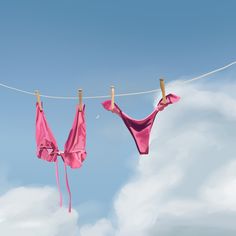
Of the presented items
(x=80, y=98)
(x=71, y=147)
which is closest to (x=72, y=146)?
(x=71, y=147)

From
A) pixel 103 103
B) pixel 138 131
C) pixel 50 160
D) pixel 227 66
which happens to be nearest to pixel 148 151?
pixel 138 131

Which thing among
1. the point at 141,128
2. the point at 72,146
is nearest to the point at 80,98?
the point at 72,146

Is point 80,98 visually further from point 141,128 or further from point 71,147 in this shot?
point 141,128

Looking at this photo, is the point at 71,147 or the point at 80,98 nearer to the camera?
the point at 80,98

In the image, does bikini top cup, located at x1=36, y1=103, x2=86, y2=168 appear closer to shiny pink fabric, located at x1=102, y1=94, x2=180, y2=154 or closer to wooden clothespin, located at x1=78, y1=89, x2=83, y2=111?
wooden clothespin, located at x1=78, y1=89, x2=83, y2=111

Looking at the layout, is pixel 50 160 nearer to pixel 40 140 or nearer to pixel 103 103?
pixel 40 140

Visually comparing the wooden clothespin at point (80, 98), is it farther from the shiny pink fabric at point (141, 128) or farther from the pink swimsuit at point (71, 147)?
the shiny pink fabric at point (141, 128)

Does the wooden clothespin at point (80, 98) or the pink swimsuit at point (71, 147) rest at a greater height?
the wooden clothespin at point (80, 98)

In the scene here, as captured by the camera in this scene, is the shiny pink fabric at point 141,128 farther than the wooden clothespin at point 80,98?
Yes

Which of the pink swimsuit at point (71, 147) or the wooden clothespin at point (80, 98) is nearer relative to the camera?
the wooden clothespin at point (80, 98)

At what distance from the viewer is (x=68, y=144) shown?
41.0ft

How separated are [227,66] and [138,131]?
316 cm

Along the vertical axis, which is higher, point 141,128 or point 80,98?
point 80,98

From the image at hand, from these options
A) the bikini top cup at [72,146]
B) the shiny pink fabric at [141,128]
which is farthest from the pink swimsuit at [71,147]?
the shiny pink fabric at [141,128]
